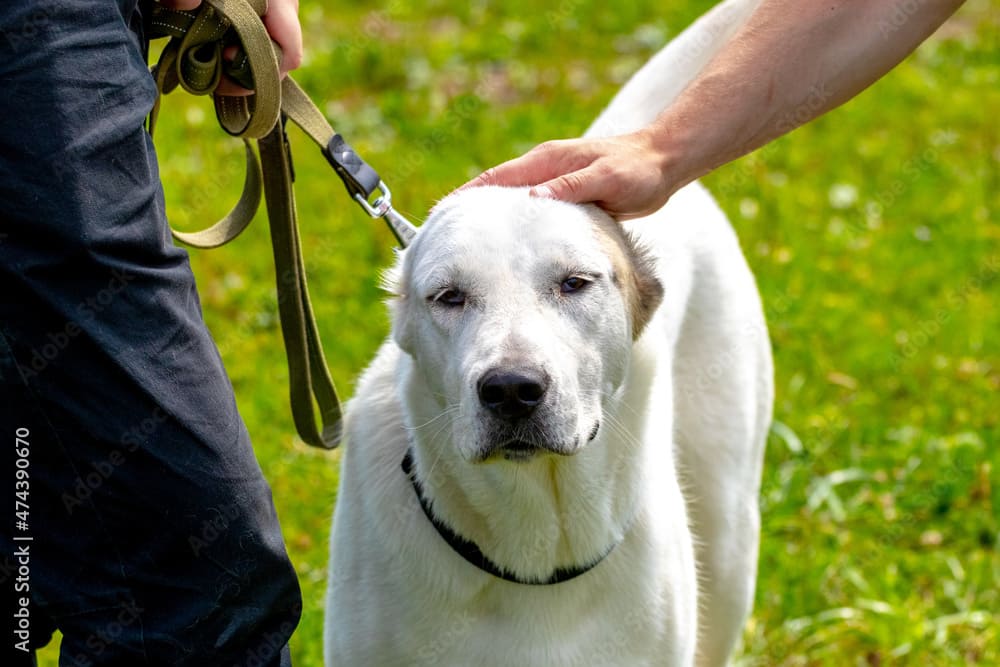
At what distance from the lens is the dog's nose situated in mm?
2270

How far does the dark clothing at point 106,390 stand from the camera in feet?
6.17

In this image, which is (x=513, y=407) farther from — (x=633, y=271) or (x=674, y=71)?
(x=674, y=71)

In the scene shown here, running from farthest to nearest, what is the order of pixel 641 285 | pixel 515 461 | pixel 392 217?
1. pixel 392 217
2. pixel 641 285
3. pixel 515 461

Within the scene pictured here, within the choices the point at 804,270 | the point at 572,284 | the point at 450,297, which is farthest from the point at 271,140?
the point at 804,270

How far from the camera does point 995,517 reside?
4574mm

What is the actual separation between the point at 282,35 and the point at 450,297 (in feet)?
2.13

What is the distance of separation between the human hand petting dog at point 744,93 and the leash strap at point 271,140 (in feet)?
1.15

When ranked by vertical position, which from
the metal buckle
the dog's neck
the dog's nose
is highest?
→ the metal buckle

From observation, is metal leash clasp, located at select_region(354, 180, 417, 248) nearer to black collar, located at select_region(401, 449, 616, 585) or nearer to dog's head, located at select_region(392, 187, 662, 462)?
dog's head, located at select_region(392, 187, 662, 462)

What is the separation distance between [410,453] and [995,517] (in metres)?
2.70

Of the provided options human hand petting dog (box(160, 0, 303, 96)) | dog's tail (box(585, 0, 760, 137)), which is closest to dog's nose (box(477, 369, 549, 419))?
human hand petting dog (box(160, 0, 303, 96))

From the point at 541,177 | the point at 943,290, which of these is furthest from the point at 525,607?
the point at 943,290

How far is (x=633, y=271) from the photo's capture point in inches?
107

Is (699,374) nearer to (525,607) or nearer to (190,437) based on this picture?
(525,607)
